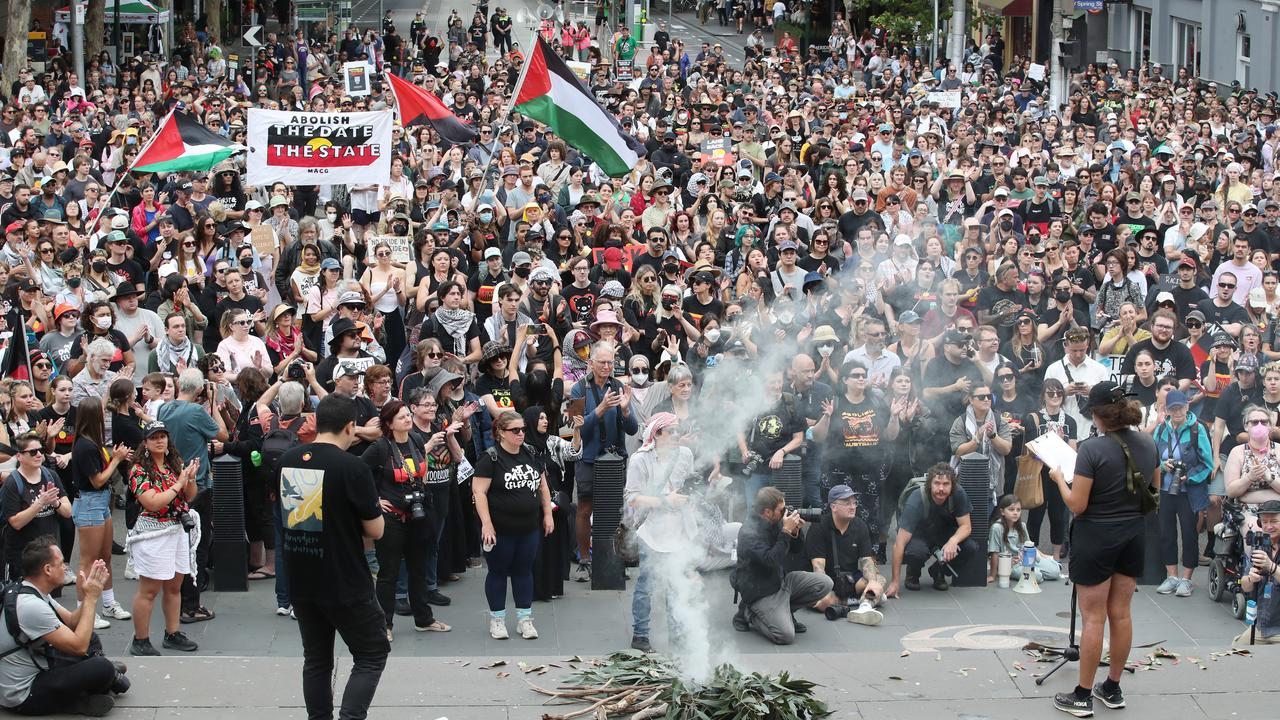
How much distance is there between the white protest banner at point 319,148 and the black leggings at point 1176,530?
8.69 m

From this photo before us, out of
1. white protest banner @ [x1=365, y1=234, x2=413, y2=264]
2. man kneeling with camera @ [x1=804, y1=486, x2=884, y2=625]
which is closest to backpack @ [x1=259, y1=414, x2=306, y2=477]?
man kneeling with camera @ [x1=804, y1=486, x2=884, y2=625]

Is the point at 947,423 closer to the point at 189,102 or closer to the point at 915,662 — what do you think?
the point at 915,662

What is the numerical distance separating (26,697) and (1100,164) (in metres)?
14.4

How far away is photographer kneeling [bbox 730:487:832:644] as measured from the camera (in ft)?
30.7

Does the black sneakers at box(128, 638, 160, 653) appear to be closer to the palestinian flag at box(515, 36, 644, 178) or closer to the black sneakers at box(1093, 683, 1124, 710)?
the black sneakers at box(1093, 683, 1124, 710)

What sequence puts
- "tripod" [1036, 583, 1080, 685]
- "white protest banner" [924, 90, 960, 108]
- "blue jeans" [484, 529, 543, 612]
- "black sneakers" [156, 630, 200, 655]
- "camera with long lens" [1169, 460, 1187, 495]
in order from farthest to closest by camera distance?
1. "white protest banner" [924, 90, 960, 108]
2. "camera with long lens" [1169, 460, 1187, 495]
3. "blue jeans" [484, 529, 543, 612]
4. "black sneakers" [156, 630, 200, 655]
5. "tripod" [1036, 583, 1080, 685]

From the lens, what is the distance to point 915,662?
877 centimetres

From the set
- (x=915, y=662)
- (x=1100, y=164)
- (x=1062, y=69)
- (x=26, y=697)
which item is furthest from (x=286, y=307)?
(x=1062, y=69)

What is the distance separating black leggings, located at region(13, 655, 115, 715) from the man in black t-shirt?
4.71ft

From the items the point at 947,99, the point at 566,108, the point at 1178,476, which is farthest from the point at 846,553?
the point at 947,99

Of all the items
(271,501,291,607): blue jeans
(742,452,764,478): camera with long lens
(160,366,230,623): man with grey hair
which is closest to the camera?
(271,501,291,607): blue jeans

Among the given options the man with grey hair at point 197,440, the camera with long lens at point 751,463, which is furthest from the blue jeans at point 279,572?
the camera with long lens at point 751,463

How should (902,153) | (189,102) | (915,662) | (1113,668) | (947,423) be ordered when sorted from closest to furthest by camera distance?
1. (1113,668)
2. (915,662)
3. (947,423)
4. (902,153)
5. (189,102)

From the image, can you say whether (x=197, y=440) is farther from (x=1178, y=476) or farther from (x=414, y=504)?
(x=1178, y=476)
